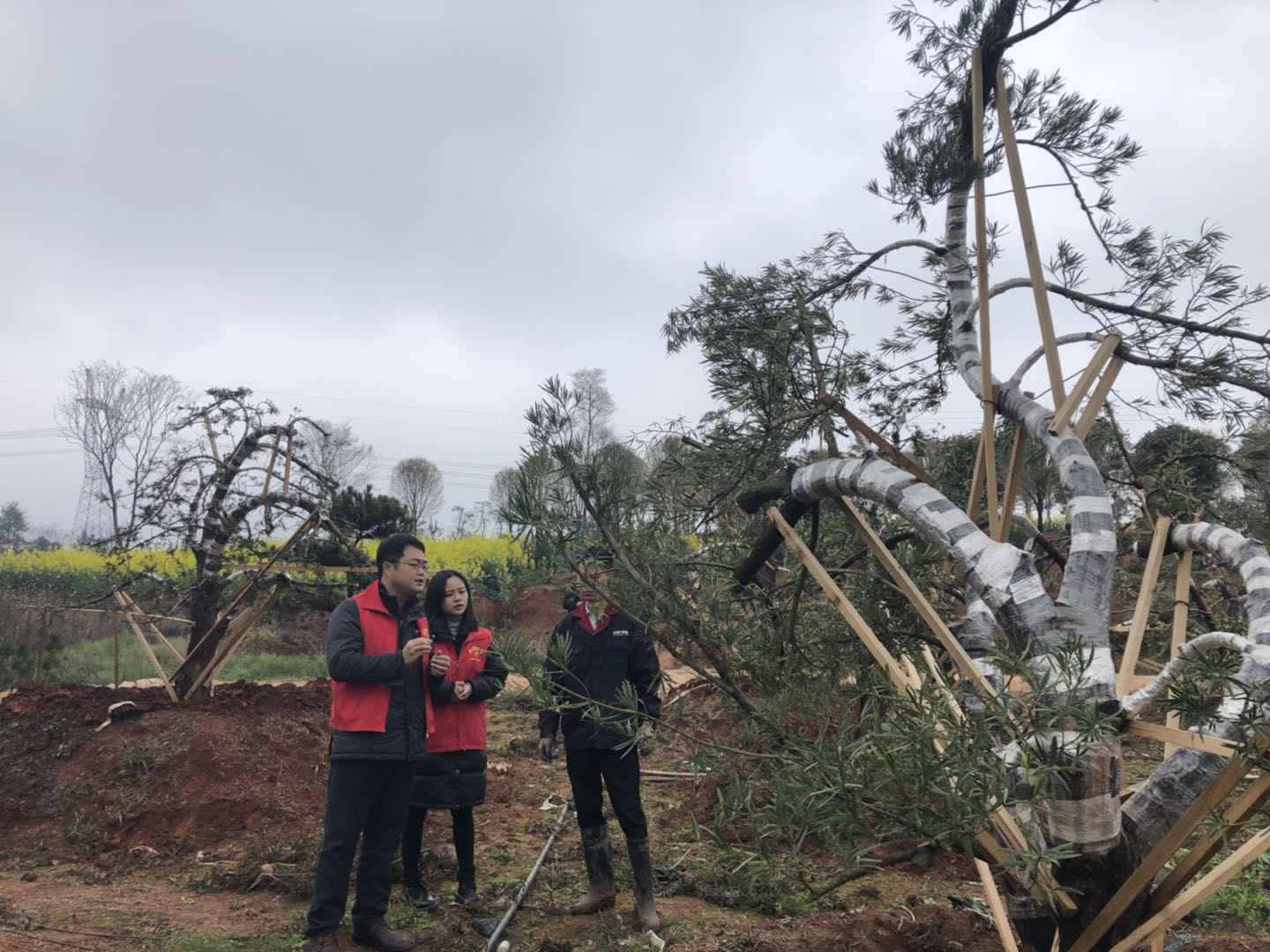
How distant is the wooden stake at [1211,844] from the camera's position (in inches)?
68.6

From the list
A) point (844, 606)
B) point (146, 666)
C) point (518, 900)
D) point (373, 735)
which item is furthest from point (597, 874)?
point (146, 666)

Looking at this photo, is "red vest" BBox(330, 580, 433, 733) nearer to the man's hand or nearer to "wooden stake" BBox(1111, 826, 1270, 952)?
the man's hand

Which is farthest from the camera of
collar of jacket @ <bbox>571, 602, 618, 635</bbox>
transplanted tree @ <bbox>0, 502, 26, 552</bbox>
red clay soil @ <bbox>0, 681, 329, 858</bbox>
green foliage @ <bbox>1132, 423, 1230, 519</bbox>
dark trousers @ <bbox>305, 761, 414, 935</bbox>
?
transplanted tree @ <bbox>0, 502, 26, 552</bbox>

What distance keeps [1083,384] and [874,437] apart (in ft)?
2.00

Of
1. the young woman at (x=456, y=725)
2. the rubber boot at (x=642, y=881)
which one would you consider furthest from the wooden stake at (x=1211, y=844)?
the young woman at (x=456, y=725)

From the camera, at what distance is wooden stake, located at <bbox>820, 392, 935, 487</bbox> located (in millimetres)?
2627

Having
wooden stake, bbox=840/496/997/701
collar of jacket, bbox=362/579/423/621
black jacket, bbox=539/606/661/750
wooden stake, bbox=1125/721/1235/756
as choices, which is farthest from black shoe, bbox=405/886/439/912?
wooden stake, bbox=1125/721/1235/756

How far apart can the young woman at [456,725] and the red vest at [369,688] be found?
426mm

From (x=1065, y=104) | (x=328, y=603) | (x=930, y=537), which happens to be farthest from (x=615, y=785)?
(x=328, y=603)

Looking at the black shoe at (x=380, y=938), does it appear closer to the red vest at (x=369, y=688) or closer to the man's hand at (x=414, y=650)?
the red vest at (x=369, y=688)

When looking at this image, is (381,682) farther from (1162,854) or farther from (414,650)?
(1162,854)

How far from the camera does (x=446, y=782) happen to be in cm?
414

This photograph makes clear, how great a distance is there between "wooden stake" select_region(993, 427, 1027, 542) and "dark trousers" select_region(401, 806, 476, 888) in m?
3.03

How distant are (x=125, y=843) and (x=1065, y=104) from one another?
6286 millimetres
